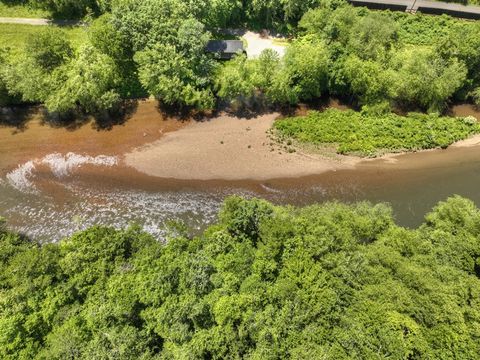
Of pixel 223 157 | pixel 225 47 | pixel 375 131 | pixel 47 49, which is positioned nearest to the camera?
pixel 47 49

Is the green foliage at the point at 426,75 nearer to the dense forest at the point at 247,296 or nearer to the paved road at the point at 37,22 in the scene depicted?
the dense forest at the point at 247,296

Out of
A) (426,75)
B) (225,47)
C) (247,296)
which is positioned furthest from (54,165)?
(426,75)

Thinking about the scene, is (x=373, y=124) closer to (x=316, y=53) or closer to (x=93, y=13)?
(x=316, y=53)

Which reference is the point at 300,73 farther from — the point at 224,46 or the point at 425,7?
the point at 425,7

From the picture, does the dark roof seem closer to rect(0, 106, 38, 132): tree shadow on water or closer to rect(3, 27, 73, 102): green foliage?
rect(3, 27, 73, 102): green foliage

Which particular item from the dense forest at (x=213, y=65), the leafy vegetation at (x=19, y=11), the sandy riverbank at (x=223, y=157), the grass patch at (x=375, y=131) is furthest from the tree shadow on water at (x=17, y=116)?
the grass patch at (x=375, y=131)

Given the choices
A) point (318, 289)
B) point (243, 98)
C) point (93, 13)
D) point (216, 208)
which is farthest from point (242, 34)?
point (318, 289)
